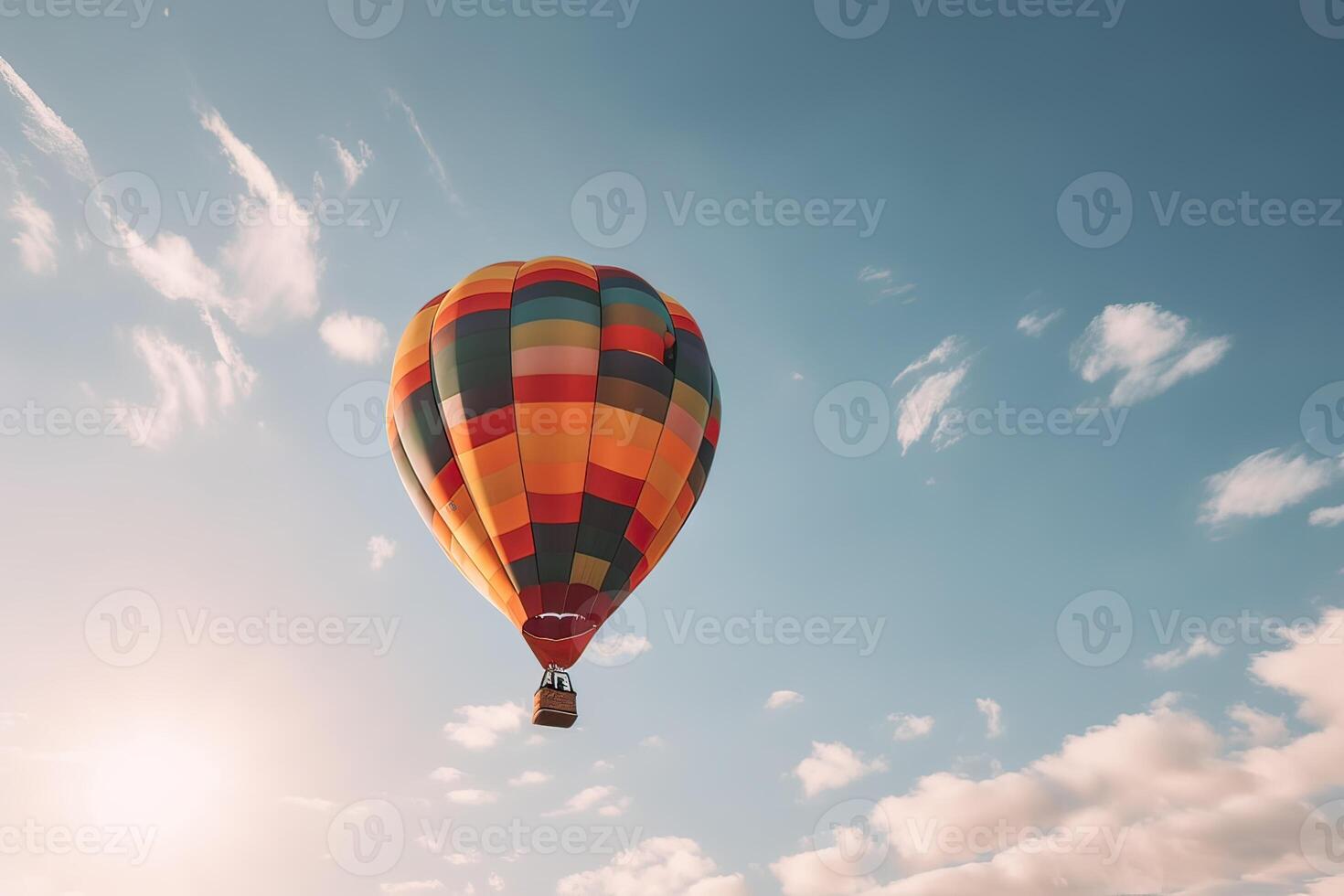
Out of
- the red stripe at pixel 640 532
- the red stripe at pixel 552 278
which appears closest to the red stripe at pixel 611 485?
the red stripe at pixel 640 532

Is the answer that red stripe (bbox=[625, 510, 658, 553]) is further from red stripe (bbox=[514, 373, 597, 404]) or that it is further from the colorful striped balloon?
red stripe (bbox=[514, 373, 597, 404])

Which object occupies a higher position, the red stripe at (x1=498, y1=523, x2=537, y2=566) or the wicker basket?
the red stripe at (x1=498, y1=523, x2=537, y2=566)

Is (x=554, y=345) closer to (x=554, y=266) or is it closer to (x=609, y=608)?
(x=554, y=266)

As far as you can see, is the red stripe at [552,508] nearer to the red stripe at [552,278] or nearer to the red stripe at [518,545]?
the red stripe at [518,545]

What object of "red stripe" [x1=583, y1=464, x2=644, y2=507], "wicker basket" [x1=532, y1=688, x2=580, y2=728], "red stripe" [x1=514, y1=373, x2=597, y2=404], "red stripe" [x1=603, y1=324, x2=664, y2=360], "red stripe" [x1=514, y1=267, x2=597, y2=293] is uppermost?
"red stripe" [x1=514, y1=267, x2=597, y2=293]

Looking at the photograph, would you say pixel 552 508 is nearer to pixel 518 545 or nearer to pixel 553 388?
pixel 518 545

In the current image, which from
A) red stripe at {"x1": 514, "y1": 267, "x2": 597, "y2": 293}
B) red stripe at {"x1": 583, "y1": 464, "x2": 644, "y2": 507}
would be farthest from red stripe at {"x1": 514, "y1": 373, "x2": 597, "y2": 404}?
red stripe at {"x1": 514, "y1": 267, "x2": 597, "y2": 293}
